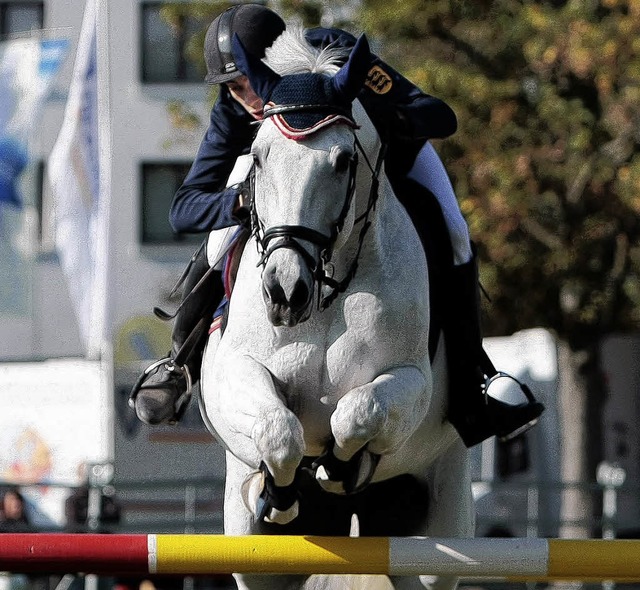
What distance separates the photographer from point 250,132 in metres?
5.94

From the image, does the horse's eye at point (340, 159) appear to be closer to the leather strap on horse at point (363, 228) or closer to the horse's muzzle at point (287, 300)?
the leather strap on horse at point (363, 228)

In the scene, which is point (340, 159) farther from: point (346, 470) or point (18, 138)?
point (18, 138)

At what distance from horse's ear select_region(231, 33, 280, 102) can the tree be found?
9936mm

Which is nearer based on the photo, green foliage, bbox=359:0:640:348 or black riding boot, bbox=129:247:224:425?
black riding boot, bbox=129:247:224:425

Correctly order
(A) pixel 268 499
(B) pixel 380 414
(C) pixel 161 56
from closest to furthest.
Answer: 1. (B) pixel 380 414
2. (A) pixel 268 499
3. (C) pixel 161 56

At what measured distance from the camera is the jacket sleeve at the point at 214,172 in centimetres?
573

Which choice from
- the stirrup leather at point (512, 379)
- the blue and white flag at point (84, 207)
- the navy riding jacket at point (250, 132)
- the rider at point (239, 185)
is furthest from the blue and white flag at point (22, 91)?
the stirrup leather at point (512, 379)

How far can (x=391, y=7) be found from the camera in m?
15.9

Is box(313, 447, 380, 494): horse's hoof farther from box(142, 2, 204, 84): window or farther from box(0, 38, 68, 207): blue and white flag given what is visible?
box(142, 2, 204, 84): window

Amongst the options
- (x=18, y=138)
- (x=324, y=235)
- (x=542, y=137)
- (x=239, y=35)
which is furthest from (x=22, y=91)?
(x=324, y=235)

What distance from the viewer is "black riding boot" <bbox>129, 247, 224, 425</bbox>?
6.11 meters

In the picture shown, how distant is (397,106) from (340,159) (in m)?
0.71

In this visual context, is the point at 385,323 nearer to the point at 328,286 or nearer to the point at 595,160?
the point at 328,286

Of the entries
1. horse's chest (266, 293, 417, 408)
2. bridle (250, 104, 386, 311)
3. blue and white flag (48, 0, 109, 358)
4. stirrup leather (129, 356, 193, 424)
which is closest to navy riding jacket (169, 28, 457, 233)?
bridle (250, 104, 386, 311)
